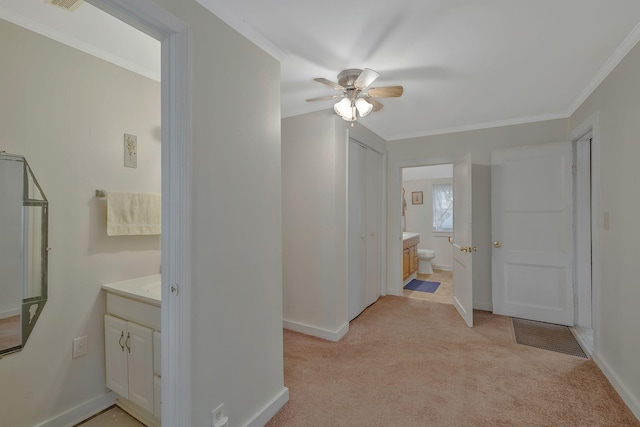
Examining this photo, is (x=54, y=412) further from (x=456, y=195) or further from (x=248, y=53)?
(x=456, y=195)

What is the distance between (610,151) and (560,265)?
147cm

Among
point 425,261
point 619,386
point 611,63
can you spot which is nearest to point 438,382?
point 619,386

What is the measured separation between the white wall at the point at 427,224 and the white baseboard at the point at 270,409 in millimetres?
5239

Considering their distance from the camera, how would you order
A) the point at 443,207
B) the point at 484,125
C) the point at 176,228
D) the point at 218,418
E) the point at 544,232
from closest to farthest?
the point at 176,228 < the point at 218,418 < the point at 544,232 < the point at 484,125 < the point at 443,207

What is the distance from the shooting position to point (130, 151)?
2.11 m

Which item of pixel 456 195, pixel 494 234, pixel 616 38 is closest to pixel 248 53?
pixel 616 38

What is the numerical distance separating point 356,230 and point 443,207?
385 cm

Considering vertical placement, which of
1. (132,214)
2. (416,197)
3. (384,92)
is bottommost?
(132,214)

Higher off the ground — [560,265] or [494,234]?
[494,234]

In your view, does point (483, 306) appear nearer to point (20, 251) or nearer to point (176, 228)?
point (176, 228)

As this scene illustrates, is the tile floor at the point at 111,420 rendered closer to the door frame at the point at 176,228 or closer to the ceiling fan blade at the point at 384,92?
the door frame at the point at 176,228

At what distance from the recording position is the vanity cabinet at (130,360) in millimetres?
1646

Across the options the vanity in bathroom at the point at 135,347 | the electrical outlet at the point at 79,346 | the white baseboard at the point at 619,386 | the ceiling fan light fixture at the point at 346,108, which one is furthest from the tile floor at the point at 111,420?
the white baseboard at the point at 619,386

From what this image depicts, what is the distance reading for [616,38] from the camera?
1842mm
